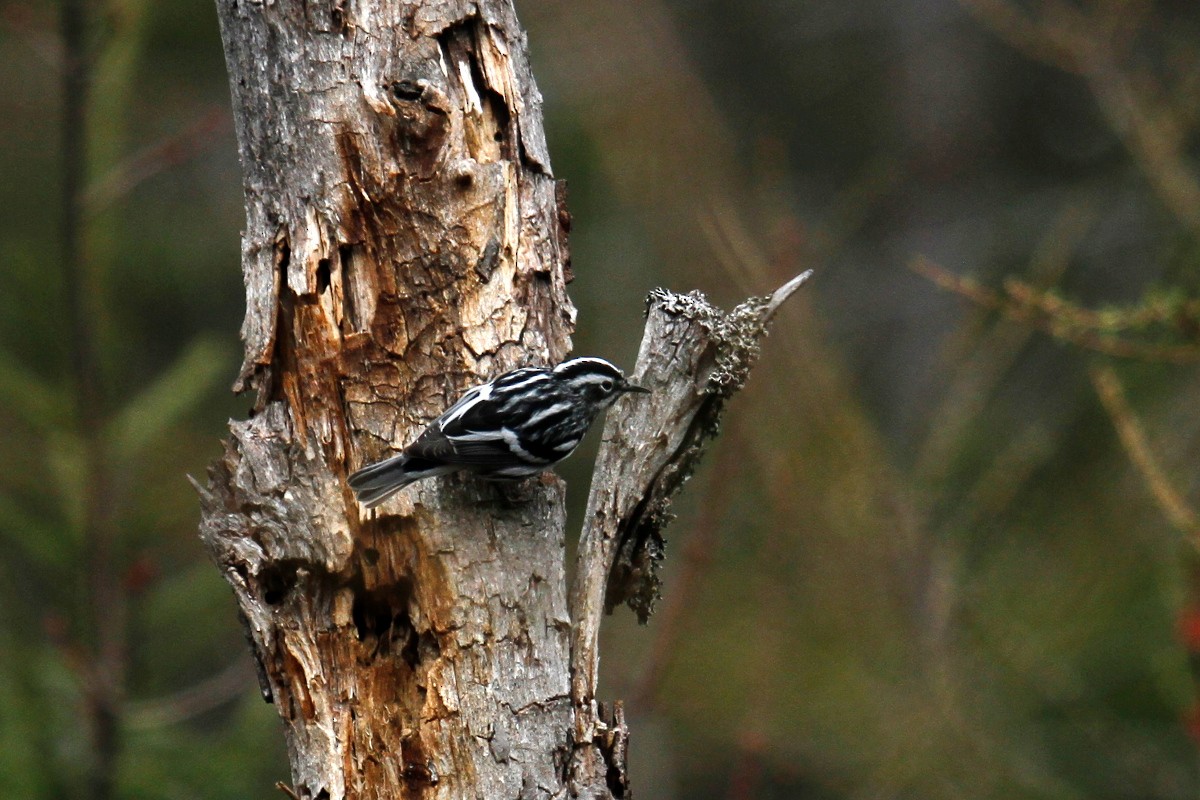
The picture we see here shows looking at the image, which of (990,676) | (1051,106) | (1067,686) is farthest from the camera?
(1051,106)

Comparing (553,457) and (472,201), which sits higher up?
(472,201)

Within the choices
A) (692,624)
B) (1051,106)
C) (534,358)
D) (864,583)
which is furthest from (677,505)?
(1051,106)

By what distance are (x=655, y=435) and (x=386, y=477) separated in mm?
639

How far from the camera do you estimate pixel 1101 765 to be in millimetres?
5918

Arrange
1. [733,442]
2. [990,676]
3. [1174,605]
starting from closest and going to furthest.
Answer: [1174,605] < [733,442] < [990,676]

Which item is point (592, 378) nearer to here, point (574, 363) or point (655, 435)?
point (574, 363)

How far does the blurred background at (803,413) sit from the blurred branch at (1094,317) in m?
0.02

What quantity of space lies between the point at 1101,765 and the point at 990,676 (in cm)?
80

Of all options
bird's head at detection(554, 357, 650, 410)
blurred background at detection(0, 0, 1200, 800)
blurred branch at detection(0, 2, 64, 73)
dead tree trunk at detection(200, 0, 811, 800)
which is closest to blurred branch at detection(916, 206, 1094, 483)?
blurred background at detection(0, 0, 1200, 800)

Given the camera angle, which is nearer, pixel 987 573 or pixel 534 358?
pixel 534 358

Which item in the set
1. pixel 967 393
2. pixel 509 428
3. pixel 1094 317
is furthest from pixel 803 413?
pixel 509 428

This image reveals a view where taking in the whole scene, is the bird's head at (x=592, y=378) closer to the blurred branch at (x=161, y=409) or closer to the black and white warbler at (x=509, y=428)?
the black and white warbler at (x=509, y=428)

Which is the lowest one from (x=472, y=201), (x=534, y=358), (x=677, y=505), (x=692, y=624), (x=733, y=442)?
(x=534, y=358)

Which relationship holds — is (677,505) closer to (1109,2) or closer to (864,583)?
(864,583)
